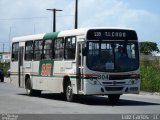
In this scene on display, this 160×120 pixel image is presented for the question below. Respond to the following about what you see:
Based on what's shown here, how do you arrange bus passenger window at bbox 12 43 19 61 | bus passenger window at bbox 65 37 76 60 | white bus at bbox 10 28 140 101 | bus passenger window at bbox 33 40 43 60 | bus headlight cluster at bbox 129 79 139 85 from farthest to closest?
bus passenger window at bbox 12 43 19 61
bus passenger window at bbox 33 40 43 60
bus passenger window at bbox 65 37 76 60
bus headlight cluster at bbox 129 79 139 85
white bus at bbox 10 28 140 101

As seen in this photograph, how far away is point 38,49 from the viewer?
25.6 m

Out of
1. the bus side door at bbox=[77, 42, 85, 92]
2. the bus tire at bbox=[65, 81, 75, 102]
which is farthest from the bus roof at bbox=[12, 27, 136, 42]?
the bus tire at bbox=[65, 81, 75, 102]

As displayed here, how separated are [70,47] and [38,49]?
12.8 feet

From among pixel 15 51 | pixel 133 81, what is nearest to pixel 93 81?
pixel 133 81

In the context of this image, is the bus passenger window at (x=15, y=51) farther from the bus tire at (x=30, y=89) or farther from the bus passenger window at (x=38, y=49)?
the bus passenger window at (x=38, y=49)

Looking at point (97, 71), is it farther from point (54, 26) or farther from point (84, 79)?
point (54, 26)

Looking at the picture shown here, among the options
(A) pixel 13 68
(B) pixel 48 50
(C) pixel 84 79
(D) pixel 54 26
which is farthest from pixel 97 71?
(D) pixel 54 26

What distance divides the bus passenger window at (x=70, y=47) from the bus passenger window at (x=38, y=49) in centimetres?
301

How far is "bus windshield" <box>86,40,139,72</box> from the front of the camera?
20625mm

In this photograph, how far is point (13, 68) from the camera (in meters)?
29.0

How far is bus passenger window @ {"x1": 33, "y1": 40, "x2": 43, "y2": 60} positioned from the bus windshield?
16.9 feet

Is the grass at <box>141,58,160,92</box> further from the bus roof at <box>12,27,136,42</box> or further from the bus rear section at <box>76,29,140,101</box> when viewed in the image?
the bus rear section at <box>76,29,140,101</box>

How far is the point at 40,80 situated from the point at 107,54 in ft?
18.6

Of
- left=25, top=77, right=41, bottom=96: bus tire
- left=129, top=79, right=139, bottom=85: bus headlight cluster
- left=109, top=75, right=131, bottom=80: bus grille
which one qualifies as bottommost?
left=25, top=77, right=41, bottom=96: bus tire
